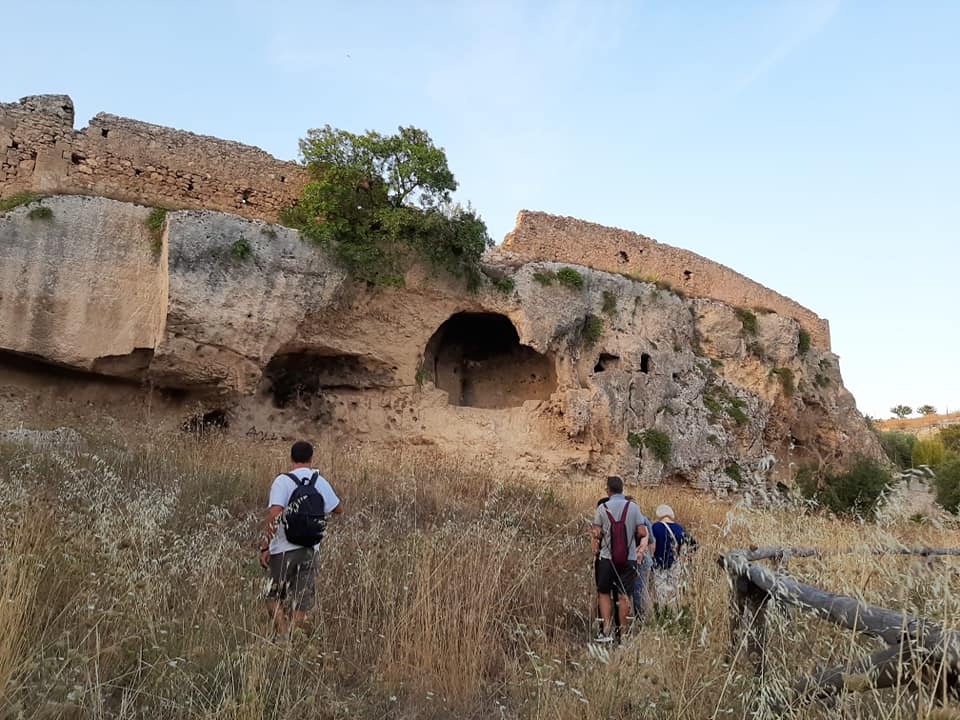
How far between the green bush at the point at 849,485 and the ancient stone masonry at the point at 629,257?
4.04 metres

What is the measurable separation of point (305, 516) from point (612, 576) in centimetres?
228

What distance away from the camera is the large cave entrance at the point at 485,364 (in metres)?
12.9

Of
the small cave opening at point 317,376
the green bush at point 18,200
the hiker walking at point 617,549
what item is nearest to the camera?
the hiker walking at point 617,549

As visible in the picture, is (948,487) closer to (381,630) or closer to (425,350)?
(425,350)

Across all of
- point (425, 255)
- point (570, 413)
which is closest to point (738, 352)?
point (570, 413)

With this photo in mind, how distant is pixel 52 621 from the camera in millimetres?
3070

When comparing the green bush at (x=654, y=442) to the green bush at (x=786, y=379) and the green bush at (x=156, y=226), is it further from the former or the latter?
the green bush at (x=156, y=226)

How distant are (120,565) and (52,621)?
34 centimetres

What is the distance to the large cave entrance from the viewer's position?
12.9m

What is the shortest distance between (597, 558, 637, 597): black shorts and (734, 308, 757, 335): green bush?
442 inches

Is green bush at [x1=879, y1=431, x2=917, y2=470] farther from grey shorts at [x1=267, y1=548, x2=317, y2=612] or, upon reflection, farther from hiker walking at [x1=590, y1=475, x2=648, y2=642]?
grey shorts at [x1=267, y1=548, x2=317, y2=612]

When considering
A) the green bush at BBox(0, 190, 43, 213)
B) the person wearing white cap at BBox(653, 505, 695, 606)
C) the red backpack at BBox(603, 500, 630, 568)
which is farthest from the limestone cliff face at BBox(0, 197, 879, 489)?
the red backpack at BBox(603, 500, 630, 568)

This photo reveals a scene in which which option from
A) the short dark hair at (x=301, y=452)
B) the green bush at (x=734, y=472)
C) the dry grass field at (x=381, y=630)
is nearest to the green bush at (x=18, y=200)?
the dry grass field at (x=381, y=630)

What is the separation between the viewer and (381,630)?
12.1ft
